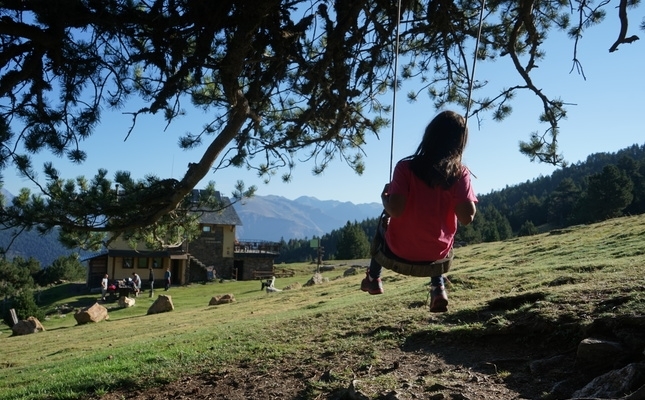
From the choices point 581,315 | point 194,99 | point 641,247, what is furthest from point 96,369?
point 641,247

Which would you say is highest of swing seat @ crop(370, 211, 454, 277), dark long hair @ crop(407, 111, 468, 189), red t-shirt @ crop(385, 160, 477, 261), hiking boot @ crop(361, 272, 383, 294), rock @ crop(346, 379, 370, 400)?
dark long hair @ crop(407, 111, 468, 189)

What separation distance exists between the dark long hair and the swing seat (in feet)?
1.78

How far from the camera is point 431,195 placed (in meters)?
3.91

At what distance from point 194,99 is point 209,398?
405 centimetres

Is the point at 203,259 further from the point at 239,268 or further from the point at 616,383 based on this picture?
the point at 616,383

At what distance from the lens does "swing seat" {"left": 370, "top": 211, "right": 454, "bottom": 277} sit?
4.03 m

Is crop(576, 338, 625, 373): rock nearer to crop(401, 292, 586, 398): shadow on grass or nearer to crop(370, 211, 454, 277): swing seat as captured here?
crop(401, 292, 586, 398): shadow on grass

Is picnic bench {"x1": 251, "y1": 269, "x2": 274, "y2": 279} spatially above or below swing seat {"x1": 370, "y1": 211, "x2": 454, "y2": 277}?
below

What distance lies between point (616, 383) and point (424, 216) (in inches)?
85.8

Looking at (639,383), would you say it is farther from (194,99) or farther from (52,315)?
(52,315)

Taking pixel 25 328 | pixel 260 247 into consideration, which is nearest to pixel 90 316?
pixel 25 328

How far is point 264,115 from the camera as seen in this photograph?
8273 millimetres

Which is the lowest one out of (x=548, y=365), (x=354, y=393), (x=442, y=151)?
(x=354, y=393)

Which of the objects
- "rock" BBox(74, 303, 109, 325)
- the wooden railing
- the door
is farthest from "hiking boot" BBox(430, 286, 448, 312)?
the wooden railing
